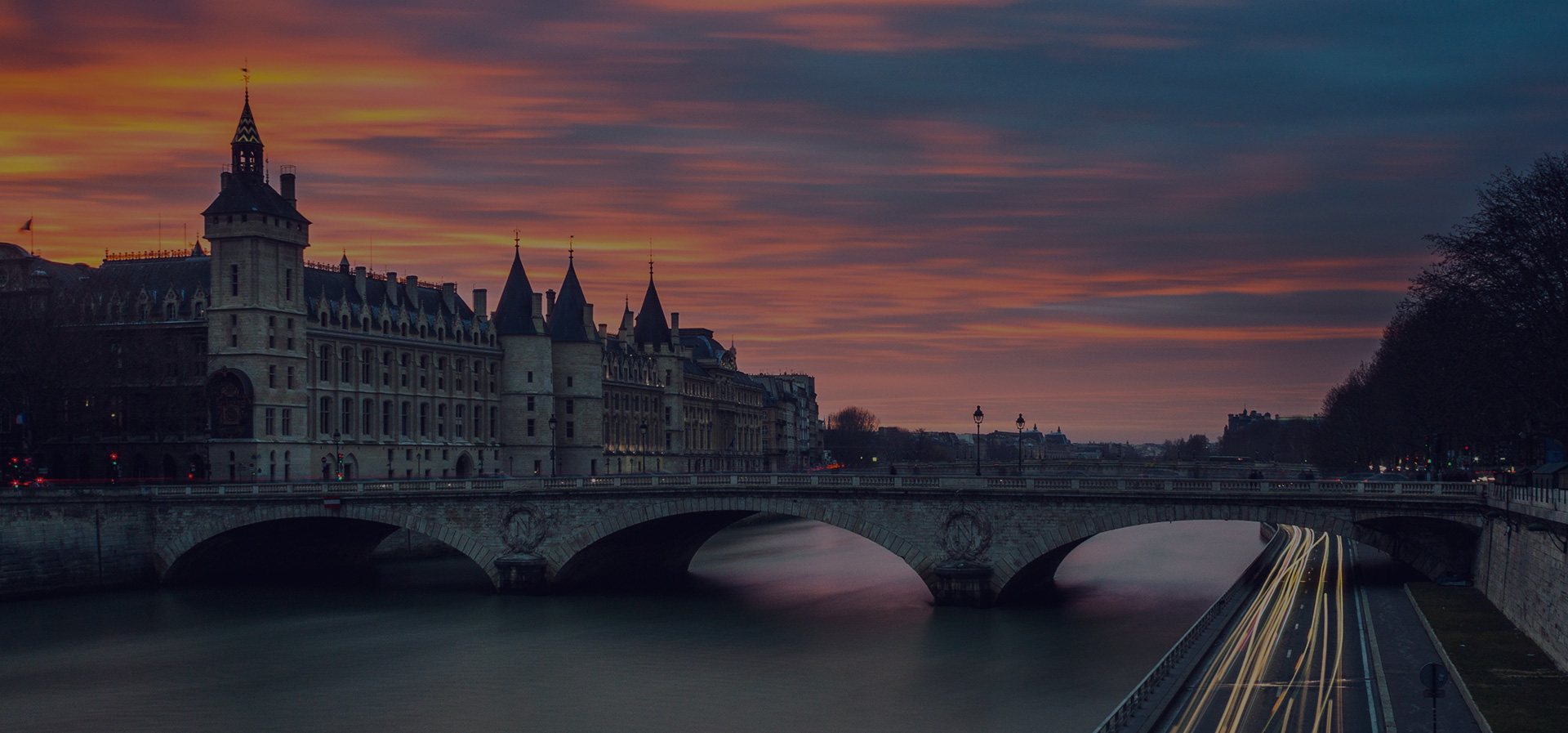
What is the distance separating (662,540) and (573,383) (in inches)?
2106

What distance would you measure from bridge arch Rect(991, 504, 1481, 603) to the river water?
251 centimetres

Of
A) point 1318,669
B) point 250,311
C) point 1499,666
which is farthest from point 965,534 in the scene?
point 250,311

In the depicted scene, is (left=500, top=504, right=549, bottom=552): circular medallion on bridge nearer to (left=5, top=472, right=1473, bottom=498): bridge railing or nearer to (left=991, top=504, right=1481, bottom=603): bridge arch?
(left=5, top=472, right=1473, bottom=498): bridge railing

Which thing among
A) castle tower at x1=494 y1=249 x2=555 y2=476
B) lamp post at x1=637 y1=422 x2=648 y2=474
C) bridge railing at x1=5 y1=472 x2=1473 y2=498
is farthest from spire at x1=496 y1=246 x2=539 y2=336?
bridge railing at x1=5 y1=472 x2=1473 y2=498

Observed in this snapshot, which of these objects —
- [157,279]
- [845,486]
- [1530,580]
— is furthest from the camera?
[157,279]

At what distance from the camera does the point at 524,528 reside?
71562 millimetres

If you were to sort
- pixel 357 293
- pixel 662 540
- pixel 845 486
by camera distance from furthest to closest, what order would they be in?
pixel 357 293 → pixel 662 540 → pixel 845 486

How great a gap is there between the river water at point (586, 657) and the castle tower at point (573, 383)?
157ft

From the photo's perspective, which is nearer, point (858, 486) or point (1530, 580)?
point (1530, 580)

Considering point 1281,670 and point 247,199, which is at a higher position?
point 247,199

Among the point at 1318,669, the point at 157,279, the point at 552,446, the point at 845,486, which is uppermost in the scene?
the point at 157,279

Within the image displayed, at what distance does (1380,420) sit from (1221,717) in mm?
91532

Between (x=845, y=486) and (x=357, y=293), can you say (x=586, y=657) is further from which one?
(x=357, y=293)

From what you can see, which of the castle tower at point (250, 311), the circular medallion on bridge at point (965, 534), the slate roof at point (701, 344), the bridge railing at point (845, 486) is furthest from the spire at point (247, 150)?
the slate roof at point (701, 344)
